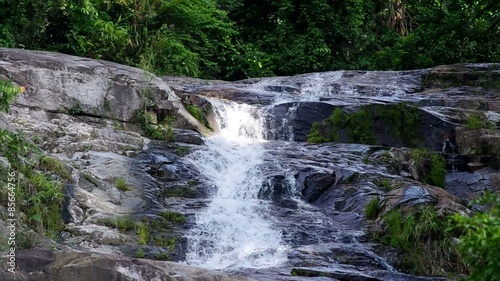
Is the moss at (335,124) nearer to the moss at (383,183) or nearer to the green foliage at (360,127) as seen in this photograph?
the green foliage at (360,127)

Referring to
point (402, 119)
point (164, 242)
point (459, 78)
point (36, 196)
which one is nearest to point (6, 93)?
point (36, 196)

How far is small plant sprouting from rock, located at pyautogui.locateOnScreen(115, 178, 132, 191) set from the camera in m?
11.2

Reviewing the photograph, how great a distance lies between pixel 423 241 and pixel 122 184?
4.39m

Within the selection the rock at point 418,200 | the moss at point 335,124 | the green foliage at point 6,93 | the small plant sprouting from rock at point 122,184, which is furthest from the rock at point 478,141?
the green foliage at point 6,93

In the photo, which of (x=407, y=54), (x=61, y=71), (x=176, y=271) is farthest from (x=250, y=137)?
(x=407, y=54)

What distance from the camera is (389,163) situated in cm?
1277

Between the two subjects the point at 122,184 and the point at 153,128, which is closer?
the point at 122,184

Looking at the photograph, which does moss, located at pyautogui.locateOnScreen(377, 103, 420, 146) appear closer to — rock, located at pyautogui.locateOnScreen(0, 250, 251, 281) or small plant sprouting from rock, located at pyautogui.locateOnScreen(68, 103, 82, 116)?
small plant sprouting from rock, located at pyautogui.locateOnScreen(68, 103, 82, 116)

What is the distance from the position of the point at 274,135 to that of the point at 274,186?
9.50 feet

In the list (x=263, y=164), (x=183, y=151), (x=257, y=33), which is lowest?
(x=263, y=164)

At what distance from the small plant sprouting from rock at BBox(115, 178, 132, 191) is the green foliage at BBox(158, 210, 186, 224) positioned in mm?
701

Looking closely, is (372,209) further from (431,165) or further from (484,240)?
(484,240)

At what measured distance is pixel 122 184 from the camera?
11273 millimetres

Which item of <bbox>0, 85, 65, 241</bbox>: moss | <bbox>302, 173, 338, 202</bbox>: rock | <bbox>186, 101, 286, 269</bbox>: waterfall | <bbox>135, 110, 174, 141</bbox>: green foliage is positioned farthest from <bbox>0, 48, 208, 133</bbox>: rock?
<bbox>302, 173, 338, 202</bbox>: rock
